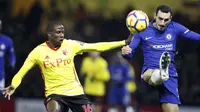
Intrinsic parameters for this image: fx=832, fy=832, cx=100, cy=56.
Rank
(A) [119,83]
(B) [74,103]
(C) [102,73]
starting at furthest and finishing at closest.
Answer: (A) [119,83]
(C) [102,73]
(B) [74,103]

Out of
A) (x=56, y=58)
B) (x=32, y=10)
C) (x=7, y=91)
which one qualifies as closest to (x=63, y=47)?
(x=56, y=58)

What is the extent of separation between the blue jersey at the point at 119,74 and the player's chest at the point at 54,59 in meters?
7.05

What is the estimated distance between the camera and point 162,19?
12836 mm

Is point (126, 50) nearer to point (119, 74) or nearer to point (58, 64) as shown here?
point (58, 64)

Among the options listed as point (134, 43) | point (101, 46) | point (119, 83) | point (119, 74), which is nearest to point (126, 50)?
point (134, 43)

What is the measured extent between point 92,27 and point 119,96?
2020 mm

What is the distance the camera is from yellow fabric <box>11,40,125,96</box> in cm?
1266

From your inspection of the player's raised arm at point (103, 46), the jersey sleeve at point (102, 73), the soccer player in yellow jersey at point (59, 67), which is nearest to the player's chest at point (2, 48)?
the jersey sleeve at point (102, 73)

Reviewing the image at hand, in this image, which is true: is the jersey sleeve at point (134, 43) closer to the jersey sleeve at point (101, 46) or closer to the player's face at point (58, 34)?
the jersey sleeve at point (101, 46)

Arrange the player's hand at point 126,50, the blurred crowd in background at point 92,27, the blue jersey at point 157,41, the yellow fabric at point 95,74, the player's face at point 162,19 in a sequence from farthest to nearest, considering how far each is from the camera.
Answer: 1. the blurred crowd in background at point 92,27
2. the yellow fabric at point 95,74
3. the blue jersey at point 157,41
4. the player's face at point 162,19
5. the player's hand at point 126,50

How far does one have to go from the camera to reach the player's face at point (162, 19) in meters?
12.8

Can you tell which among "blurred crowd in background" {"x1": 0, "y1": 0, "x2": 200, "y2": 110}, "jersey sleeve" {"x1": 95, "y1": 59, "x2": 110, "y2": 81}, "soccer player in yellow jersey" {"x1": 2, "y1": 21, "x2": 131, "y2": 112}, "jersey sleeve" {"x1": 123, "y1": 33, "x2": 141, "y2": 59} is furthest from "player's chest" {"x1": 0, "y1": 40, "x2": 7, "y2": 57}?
"jersey sleeve" {"x1": 123, "y1": 33, "x2": 141, "y2": 59}

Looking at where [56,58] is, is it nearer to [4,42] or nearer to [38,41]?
[4,42]

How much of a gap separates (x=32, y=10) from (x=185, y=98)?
4.36 metres
